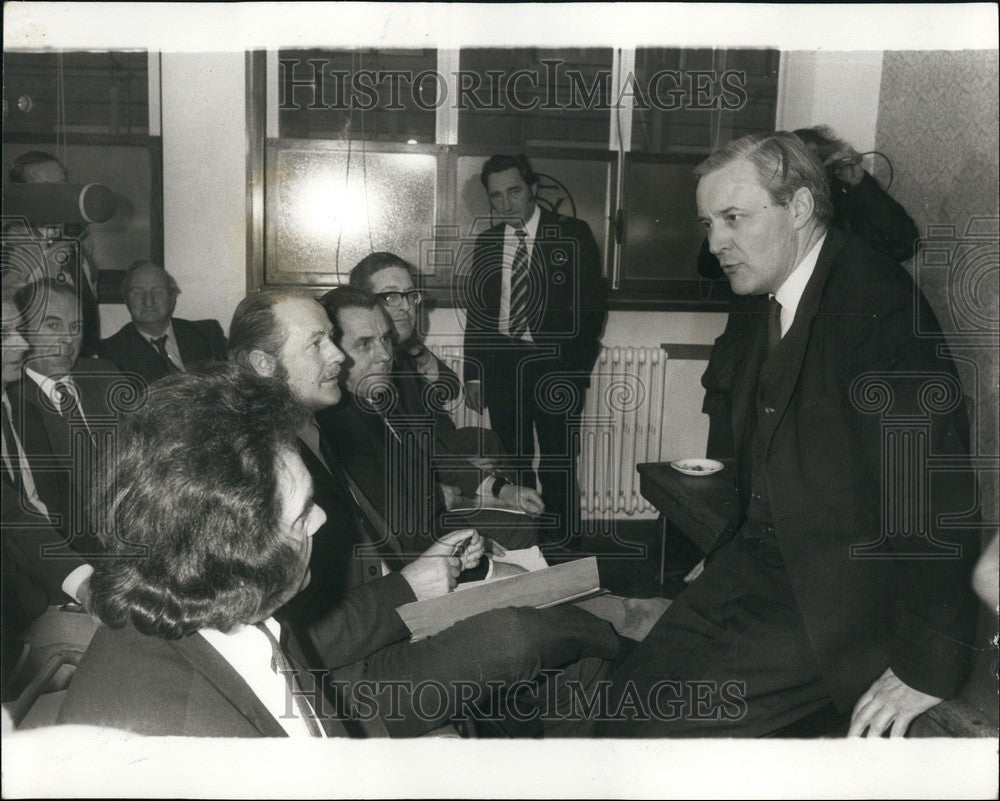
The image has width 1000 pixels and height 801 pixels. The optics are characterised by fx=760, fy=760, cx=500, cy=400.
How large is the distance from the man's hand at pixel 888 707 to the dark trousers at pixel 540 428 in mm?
1087

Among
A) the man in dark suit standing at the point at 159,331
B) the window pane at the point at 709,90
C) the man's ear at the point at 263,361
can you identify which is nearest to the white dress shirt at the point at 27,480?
the man in dark suit standing at the point at 159,331

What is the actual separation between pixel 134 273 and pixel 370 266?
1.82 ft

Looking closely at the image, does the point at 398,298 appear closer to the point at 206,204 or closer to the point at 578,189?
the point at 206,204

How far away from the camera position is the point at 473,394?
234cm

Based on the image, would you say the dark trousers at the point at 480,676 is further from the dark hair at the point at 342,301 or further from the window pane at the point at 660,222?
the window pane at the point at 660,222

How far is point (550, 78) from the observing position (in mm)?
1836

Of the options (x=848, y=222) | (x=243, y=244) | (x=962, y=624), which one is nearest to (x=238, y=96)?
(x=243, y=244)

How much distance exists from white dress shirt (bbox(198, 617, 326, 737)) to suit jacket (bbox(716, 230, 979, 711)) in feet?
3.11

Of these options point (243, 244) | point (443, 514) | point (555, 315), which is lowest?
point (443, 514)

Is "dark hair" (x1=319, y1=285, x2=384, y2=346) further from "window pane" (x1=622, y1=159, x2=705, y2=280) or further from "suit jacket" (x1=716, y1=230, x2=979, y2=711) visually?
"suit jacket" (x1=716, y1=230, x2=979, y2=711)

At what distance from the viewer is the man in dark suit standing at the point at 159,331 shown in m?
1.69

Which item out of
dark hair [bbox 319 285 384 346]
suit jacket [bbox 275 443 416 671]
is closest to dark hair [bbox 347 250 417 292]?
dark hair [bbox 319 285 384 346]

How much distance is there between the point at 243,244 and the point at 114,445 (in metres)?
0.52

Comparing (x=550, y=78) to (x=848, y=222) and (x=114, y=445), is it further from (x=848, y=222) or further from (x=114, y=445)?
(x=114, y=445)
